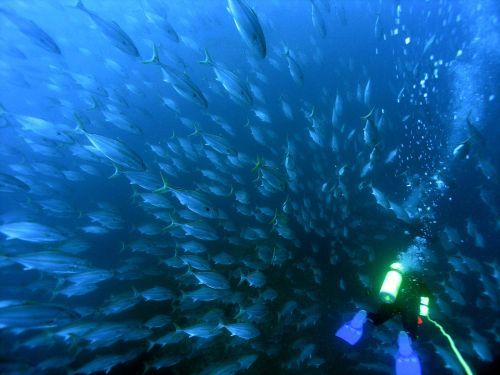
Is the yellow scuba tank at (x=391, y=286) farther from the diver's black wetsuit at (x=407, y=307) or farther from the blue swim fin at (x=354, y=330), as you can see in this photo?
the blue swim fin at (x=354, y=330)

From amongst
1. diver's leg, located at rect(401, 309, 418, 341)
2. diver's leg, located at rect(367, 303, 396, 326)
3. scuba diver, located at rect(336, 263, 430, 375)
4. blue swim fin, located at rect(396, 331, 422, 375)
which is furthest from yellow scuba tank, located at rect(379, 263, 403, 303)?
blue swim fin, located at rect(396, 331, 422, 375)

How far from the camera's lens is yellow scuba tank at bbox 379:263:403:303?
4773 mm

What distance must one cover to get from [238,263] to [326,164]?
7.86 m

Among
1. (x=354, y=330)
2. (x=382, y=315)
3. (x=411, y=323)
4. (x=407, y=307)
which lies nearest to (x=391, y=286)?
(x=407, y=307)

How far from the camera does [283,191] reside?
9.85 metres

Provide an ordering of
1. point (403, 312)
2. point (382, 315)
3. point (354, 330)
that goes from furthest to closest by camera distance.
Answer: point (354, 330)
point (382, 315)
point (403, 312)

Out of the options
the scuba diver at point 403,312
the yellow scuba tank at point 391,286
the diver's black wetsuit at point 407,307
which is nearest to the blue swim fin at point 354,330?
the scuba diver at point 403,312

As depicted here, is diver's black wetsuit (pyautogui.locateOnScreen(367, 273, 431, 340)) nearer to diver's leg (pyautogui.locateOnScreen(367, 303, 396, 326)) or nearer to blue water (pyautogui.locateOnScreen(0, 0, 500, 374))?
diver's leg (pyautogui.locateOnScreen(367, 303, 396, 326))

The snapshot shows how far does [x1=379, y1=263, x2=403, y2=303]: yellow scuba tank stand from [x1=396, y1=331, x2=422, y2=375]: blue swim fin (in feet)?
1.92

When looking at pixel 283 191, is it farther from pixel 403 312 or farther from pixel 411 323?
pixel 411 323

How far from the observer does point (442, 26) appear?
2177 centimetres

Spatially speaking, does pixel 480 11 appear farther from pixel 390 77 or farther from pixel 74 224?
pixel 74 224

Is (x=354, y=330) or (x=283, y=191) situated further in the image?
(x=283, y=191)

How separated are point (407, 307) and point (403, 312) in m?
0.10
